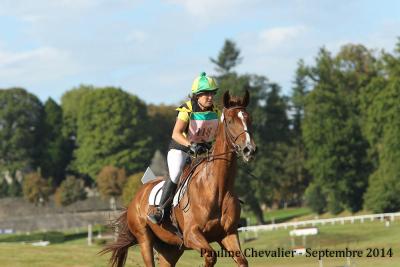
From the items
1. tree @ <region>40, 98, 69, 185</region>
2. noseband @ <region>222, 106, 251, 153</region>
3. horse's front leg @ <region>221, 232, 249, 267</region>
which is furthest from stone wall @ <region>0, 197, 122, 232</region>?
noseband @ <region>222, 106, 251, 153</region>

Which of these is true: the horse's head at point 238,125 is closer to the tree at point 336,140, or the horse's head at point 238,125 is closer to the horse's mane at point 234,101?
the horse's mane at point 234,101

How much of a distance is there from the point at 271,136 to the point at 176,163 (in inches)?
3760

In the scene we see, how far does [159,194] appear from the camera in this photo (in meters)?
17.3

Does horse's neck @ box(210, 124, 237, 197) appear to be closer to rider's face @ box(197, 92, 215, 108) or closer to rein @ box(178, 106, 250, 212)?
rein @ box(178, 106, 250, 212)

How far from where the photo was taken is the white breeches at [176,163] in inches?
649

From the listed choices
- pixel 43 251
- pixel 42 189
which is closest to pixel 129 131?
pixel 42 189

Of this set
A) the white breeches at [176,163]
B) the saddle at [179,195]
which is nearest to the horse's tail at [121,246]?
the saddle at [179,195]

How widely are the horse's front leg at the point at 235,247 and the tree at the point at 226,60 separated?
99283mm

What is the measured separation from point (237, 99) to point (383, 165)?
71199mm

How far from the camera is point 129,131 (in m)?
128

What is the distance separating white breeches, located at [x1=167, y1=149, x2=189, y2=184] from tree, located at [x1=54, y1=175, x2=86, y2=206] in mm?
101396

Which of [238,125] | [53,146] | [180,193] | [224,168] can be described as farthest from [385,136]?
[238,125]

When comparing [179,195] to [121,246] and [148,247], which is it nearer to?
[148,247]

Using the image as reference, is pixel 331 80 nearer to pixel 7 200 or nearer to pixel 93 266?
pixel 7 200
